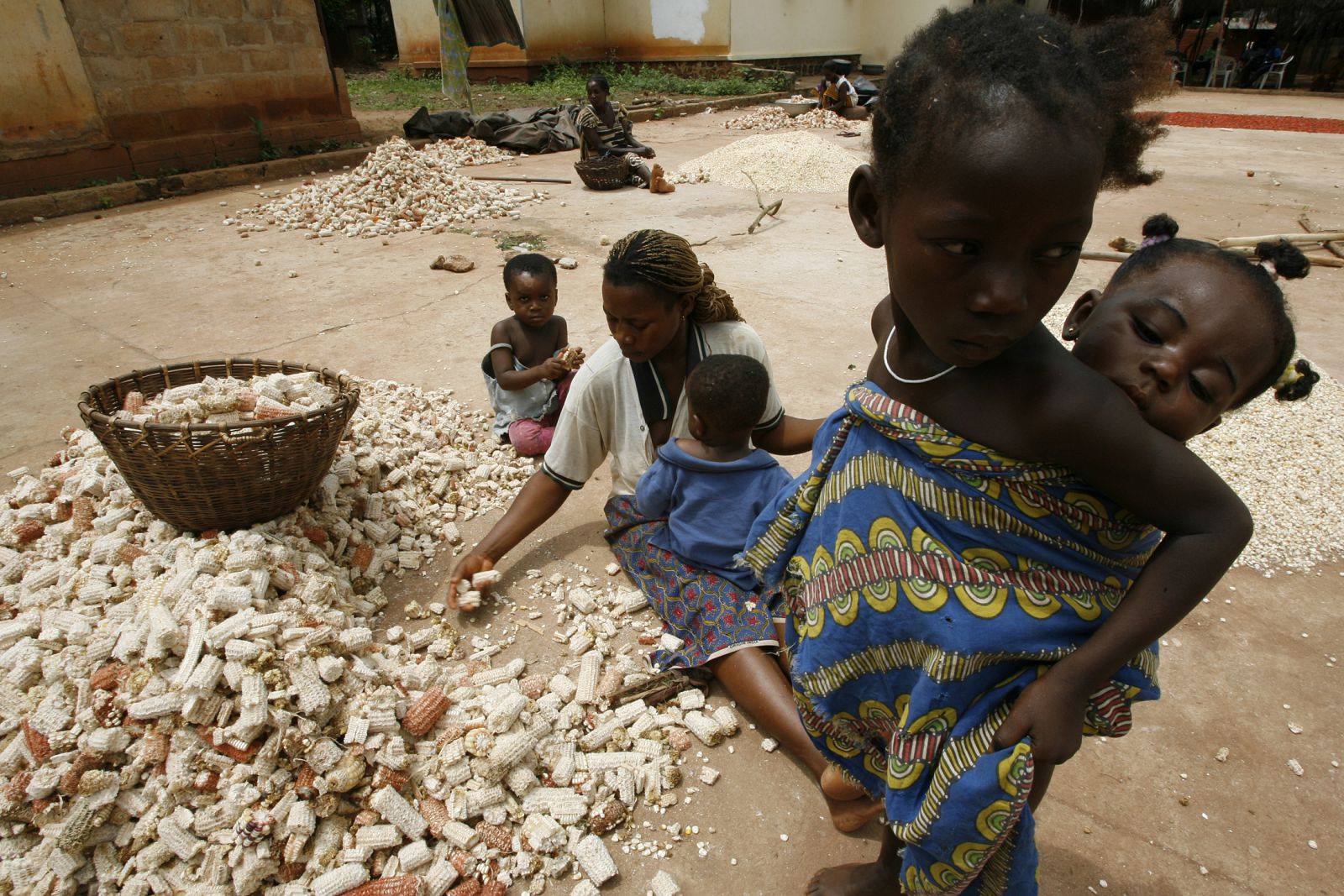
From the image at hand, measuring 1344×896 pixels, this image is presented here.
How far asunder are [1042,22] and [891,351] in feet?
1.51

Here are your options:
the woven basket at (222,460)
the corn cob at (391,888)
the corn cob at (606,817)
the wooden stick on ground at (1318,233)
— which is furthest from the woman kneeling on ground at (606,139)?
the corn cob at (391,888)

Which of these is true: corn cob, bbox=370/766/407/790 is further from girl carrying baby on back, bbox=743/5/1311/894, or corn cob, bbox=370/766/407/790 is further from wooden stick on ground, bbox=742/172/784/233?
wooden stick on ground, bbox=742/172/784/233

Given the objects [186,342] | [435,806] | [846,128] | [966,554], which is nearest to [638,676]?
[435,806]

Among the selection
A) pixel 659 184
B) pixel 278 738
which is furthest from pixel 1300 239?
pixel 278 738

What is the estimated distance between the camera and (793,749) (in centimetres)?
199

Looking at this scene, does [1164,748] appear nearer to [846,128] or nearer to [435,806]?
[435,806]

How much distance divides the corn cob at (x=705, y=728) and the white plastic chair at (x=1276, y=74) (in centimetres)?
2540

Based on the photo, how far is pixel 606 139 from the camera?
9055 millimetres

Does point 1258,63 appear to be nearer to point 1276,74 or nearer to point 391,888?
point 1276,74

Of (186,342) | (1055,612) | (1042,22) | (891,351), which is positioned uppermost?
(1042,22)

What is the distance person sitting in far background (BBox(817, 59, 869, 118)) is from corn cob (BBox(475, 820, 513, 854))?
1516 centimetres

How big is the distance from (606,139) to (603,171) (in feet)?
3.34

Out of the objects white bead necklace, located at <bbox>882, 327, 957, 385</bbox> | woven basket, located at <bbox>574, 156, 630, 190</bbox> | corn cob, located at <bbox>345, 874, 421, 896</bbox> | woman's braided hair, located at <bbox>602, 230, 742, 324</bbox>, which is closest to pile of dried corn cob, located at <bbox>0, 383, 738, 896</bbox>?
corn cob, located at <bbox>345, 874, 421, 896</bbox>

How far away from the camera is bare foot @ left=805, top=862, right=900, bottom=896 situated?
61.3 inches
